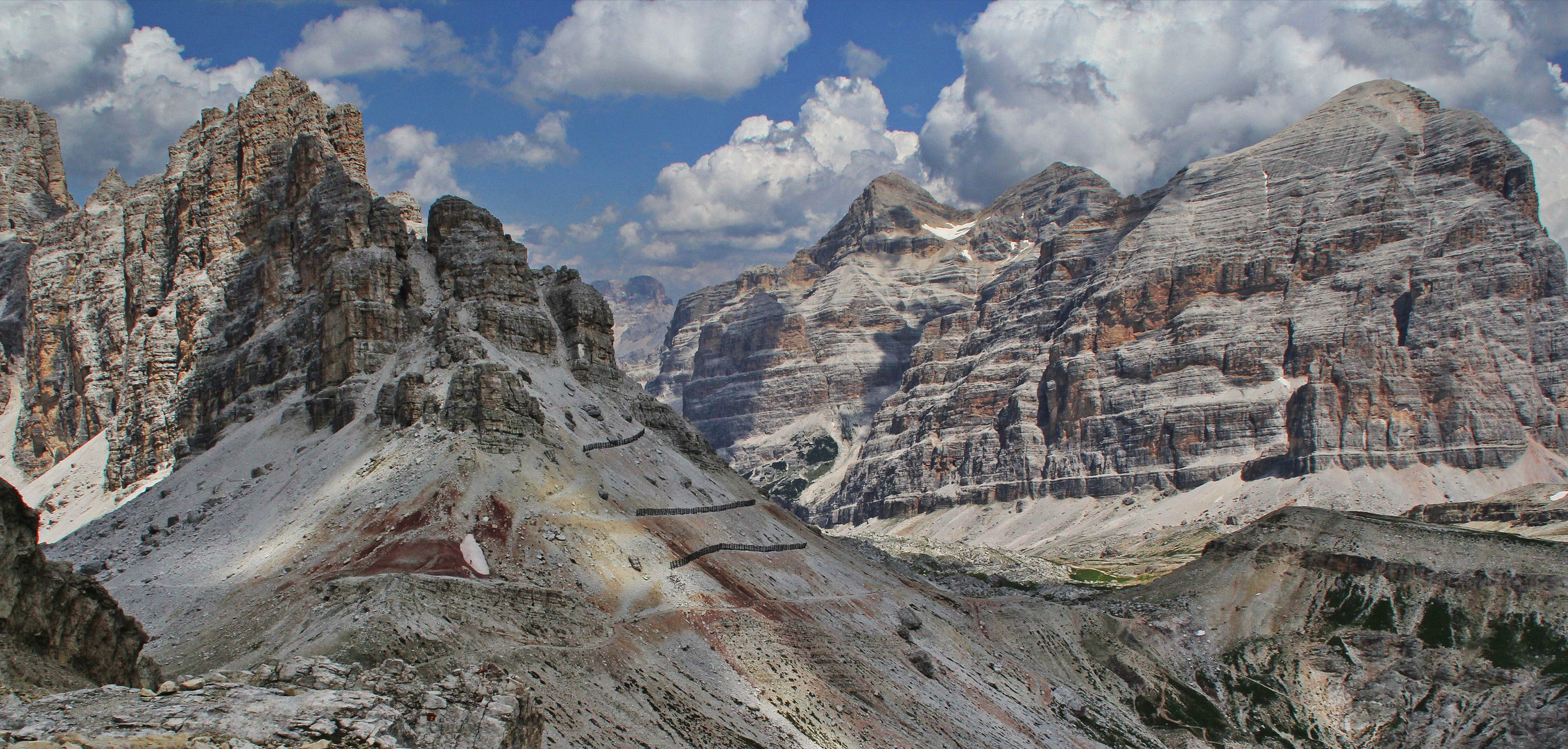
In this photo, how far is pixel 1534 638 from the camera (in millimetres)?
106125

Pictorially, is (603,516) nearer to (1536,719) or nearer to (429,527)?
(429,527)

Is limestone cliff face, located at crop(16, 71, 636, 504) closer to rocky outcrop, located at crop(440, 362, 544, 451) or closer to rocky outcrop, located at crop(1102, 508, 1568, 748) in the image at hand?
rocky outcrop, located at crop(440, 362, 544, 451)

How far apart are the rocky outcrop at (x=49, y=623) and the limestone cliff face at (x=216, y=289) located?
70.5 m

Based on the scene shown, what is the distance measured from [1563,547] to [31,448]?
651ft

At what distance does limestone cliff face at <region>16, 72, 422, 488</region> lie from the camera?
113000 mm

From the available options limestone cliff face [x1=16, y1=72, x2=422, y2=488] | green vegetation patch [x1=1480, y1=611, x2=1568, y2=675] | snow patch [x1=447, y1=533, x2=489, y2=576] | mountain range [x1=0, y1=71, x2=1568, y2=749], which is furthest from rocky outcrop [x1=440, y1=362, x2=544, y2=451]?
green vegetation patch [x1=1480, y1=611, x2=1568, y2=675]

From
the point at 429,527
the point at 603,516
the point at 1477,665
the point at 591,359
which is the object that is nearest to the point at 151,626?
the point at 429,527

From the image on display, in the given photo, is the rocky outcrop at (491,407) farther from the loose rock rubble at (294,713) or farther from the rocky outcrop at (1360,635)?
the rocky outcrop at (1360,635)

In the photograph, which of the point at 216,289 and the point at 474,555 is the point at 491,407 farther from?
the point at 216,289

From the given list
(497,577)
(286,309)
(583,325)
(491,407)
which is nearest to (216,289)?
(286,309)

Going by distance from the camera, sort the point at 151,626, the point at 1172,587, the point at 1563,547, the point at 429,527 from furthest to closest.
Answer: the point at 1172,587
the point at 1563,547
the point at 429,527
the point at 151,626

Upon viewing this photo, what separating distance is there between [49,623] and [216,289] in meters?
113

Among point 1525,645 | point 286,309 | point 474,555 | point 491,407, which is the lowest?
point 1525,645

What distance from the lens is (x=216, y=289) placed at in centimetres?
13662
